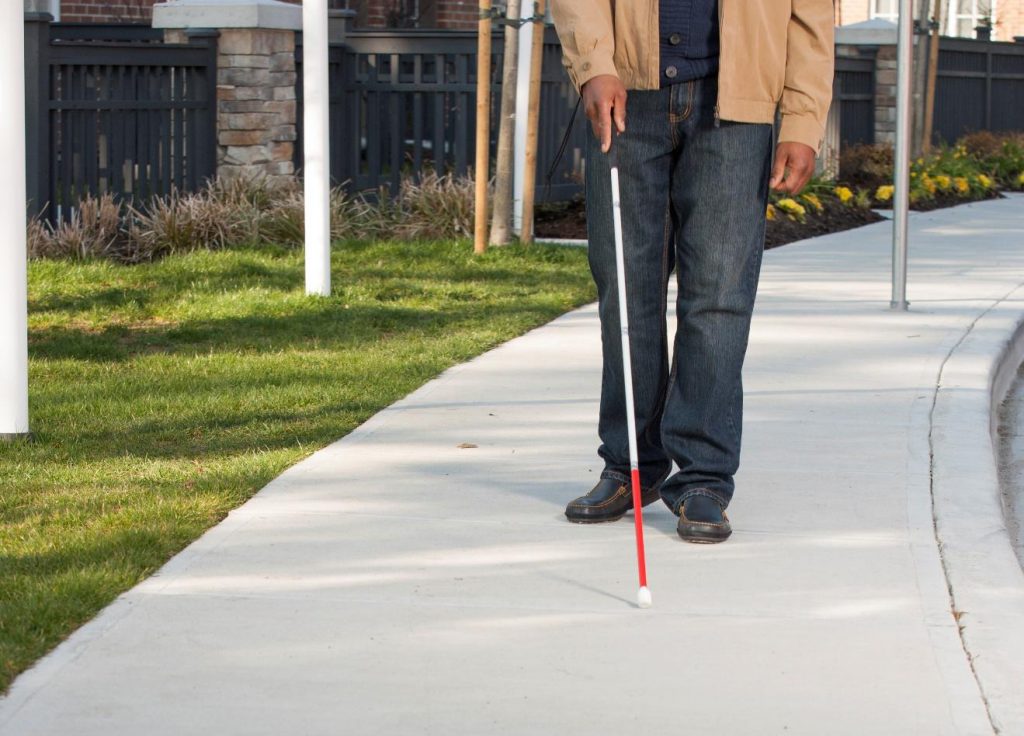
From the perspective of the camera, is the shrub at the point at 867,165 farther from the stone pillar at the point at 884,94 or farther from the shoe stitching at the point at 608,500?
the shoe stitching at the point at 608,500

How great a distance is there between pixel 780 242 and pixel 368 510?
882 cm

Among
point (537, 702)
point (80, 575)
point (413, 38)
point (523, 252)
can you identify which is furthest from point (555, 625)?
point (413, 38)

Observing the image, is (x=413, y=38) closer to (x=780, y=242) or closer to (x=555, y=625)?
(x=780, y=242)

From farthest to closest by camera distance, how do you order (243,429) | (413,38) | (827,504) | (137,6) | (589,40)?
(137,6) < (413,38) < (243,429) < (827,504) < (589,40)

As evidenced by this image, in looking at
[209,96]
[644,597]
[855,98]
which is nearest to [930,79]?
[855,98]

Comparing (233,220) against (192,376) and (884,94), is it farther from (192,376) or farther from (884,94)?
(884,94)

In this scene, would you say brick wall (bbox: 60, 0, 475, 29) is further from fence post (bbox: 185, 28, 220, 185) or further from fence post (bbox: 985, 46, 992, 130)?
fence post (bbox: 985, 46, 992, 130)

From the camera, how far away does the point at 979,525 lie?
5027 mm

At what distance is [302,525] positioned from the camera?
494 cm

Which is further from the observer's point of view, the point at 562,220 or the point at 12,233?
the point at 562,220

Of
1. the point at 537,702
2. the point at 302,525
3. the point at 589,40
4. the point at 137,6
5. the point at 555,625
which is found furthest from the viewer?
the point at 137,6

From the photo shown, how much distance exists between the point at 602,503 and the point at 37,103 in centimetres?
766

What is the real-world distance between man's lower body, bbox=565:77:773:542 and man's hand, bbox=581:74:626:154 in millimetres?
127

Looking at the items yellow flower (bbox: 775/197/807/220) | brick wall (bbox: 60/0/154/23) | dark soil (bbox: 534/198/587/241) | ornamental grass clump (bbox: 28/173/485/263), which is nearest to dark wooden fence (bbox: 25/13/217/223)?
ornamental grass clump (bbox: 28/173/485/263)
